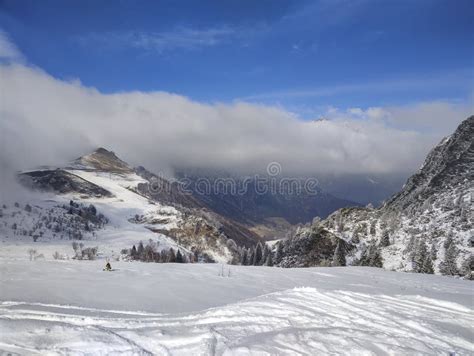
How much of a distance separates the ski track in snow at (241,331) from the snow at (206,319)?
0.02 meters

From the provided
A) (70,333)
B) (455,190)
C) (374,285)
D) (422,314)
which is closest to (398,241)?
(455,190)

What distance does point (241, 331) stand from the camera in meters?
9.82

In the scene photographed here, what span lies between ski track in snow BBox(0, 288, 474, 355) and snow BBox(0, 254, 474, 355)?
25mm

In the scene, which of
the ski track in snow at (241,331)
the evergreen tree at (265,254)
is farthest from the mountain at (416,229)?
the ski track in snow at (241,331)

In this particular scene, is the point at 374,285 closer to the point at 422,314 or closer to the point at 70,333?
the point at 422,314

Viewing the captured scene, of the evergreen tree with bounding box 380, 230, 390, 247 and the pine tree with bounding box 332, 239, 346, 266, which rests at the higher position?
the evergreen tree with bounding box 380, 230, 390, 247

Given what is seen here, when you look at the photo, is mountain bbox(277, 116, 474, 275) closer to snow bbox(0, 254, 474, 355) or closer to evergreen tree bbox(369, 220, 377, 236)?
evergreen tree bbox(369, 220, 377, 236)

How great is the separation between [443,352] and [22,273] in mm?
15717

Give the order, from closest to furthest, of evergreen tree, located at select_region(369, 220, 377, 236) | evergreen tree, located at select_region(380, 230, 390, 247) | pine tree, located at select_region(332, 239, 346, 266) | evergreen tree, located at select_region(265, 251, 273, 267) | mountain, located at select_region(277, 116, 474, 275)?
mountain, located at select_region(277, 116, 474, 275)
pine tree, located at select_region(332, 239, 346, 266)
evergreen tree, located at select_region(380, 230, 390, 247)
evergreen tree, located at select_region(265, 251, 273, 267)
evergreen tree, located at select_region(369, 220, 377, 236)

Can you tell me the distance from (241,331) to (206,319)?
134cm

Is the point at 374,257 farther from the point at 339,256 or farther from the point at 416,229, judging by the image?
the point at 416,229

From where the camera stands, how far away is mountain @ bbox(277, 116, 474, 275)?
9261cm

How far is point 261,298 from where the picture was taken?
13938 millimetres

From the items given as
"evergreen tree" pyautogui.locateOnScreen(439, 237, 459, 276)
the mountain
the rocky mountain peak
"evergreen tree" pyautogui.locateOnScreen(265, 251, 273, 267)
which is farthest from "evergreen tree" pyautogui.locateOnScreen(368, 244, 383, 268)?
the rocky mountain peak
